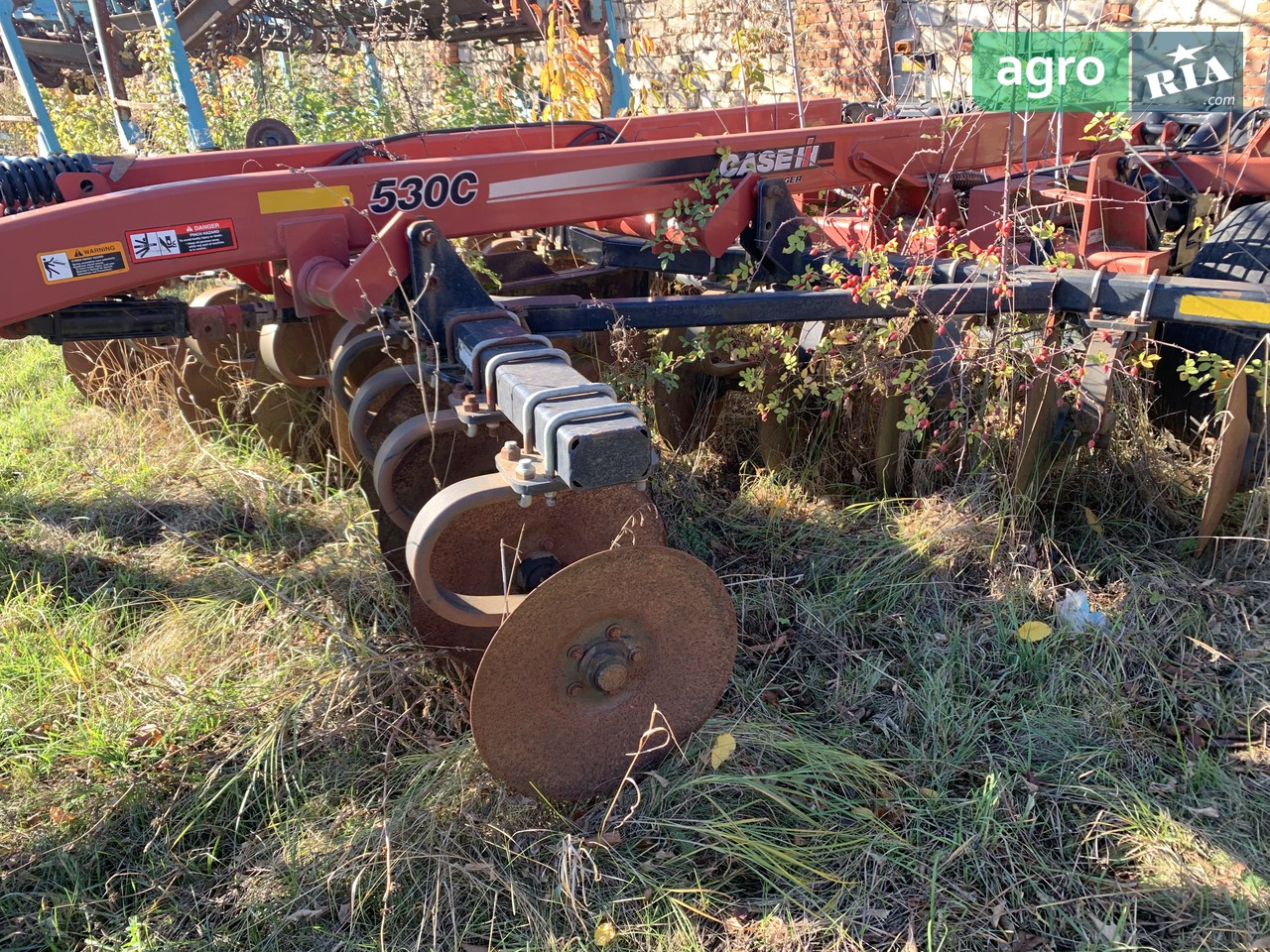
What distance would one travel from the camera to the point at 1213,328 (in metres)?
3.67

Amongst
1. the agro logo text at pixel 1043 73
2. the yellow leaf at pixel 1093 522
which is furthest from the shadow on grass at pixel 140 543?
the agro logo text at pixel 1043 73

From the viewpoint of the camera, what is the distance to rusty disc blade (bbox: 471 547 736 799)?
2.25 m

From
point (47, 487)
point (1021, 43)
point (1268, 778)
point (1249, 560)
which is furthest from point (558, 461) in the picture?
point (1021, 43)

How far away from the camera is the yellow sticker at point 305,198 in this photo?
264 centimetres

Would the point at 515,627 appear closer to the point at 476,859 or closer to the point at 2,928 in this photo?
the point at 476,859

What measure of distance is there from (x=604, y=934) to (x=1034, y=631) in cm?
172

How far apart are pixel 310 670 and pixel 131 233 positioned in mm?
1303

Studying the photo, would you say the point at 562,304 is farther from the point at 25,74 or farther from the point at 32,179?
the point at 25,74

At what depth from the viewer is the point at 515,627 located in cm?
222

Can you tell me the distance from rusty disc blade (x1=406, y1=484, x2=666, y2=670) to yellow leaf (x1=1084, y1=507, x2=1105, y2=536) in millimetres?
1732

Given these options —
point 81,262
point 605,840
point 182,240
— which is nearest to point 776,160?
point 182,240

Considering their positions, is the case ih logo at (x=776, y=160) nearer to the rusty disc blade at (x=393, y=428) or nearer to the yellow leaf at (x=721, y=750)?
the rusty disc blade at (x=393, y=428)

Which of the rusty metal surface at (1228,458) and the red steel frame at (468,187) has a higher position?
the red steel frame at (468,187)

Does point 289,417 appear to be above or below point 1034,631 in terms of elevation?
above
